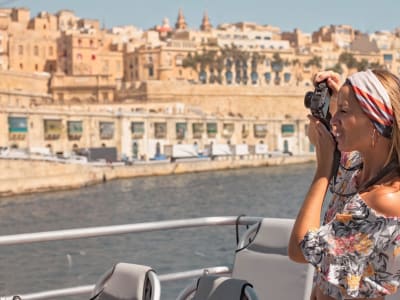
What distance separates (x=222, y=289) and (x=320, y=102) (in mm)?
477

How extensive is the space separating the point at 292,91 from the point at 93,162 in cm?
2443

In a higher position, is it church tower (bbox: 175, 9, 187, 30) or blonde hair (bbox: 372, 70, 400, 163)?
church tower (bbox: 175, 9, 187, 30)

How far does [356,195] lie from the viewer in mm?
1621

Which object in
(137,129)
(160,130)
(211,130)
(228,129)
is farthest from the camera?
(228,129)

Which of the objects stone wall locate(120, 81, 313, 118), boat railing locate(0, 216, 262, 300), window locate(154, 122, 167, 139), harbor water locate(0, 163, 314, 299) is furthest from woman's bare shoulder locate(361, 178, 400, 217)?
stone wall locate(120, 81, 313, 118)

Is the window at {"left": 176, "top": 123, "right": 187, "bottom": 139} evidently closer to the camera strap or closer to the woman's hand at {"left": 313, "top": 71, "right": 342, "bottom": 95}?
the woman's hand at {"left": 313, "top": 71, "right": 342, "bottom": 95}

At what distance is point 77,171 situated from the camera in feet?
101

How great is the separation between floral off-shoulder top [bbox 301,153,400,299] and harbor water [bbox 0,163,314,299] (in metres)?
1.76

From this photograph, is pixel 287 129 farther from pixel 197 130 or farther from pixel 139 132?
pixel 139 132

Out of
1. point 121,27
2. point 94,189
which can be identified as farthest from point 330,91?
point 121,27

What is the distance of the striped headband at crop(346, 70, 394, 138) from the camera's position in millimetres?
1628

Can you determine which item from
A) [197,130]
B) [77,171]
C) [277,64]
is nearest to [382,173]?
[77,171]

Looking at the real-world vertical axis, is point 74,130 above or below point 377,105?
below

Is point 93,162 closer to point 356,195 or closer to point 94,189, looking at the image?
point 94,189
